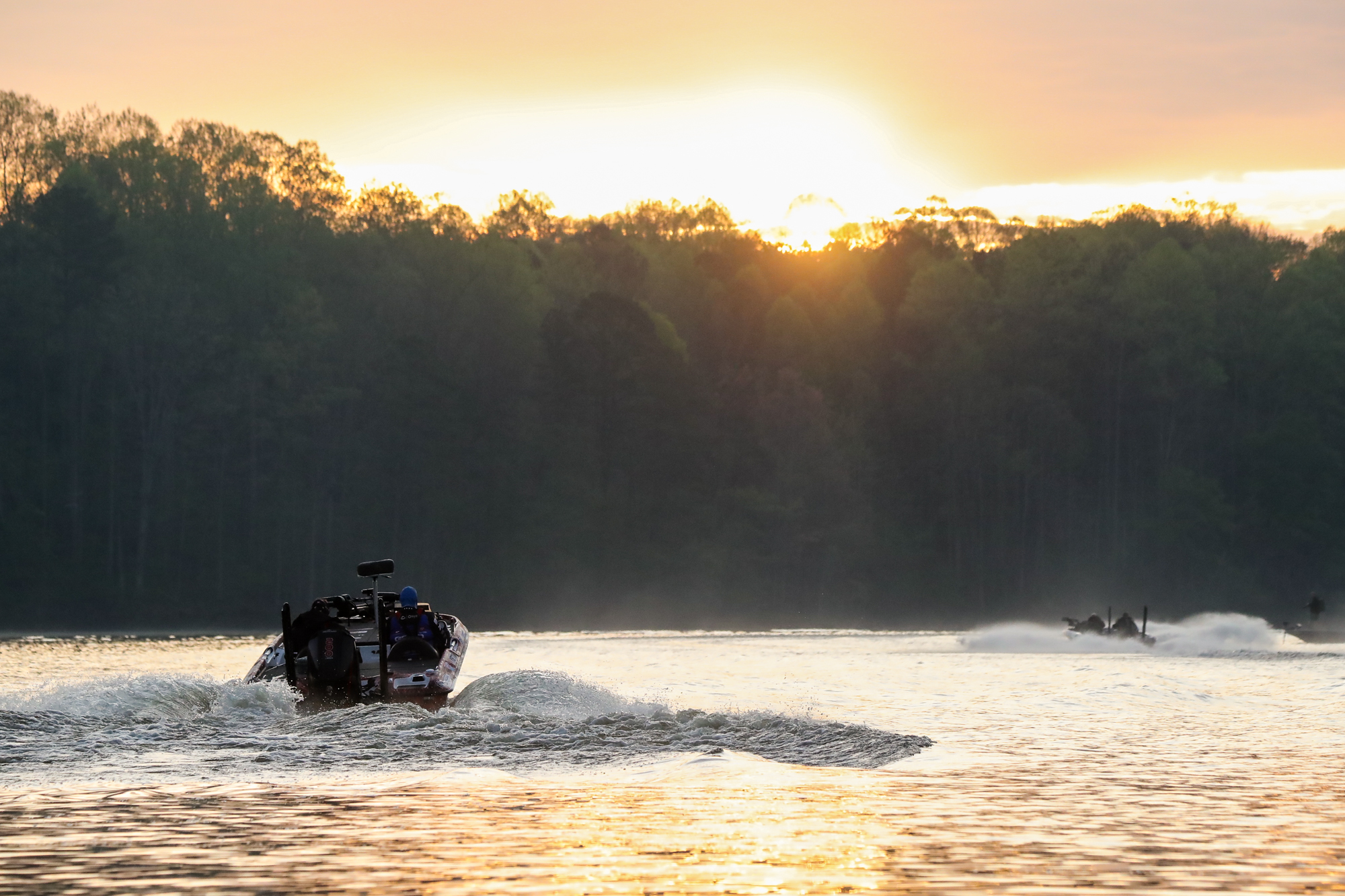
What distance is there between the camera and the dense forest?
249 ft

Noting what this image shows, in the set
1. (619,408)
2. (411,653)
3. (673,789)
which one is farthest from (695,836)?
(619,408)

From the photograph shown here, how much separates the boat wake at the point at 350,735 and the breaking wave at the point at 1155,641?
27.2 meters

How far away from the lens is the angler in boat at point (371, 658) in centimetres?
2469

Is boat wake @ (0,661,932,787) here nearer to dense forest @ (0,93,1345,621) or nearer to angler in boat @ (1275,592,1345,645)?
angler in boat @ (1275,592,1345,645)

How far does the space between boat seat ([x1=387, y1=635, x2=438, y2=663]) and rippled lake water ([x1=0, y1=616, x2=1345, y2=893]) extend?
1.05 metres

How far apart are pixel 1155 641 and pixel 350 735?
36.5 meters

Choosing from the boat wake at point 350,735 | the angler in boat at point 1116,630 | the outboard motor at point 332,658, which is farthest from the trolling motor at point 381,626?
→ the angler in boat at point 1116,630

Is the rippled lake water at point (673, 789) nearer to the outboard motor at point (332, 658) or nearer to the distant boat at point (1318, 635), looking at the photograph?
the outboard motor at point (332, 658)

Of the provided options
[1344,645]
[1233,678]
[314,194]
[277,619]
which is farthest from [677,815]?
[314,194]

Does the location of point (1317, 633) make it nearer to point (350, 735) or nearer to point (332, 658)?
point (332, 658)

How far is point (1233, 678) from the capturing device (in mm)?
35719

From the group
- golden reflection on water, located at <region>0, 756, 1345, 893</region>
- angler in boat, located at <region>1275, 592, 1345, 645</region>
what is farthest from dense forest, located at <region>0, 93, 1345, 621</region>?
golden reflection on water, located at <region>0, 756, 1345, 893</region>

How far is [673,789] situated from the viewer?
1639 cm

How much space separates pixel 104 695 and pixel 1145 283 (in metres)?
75.9
